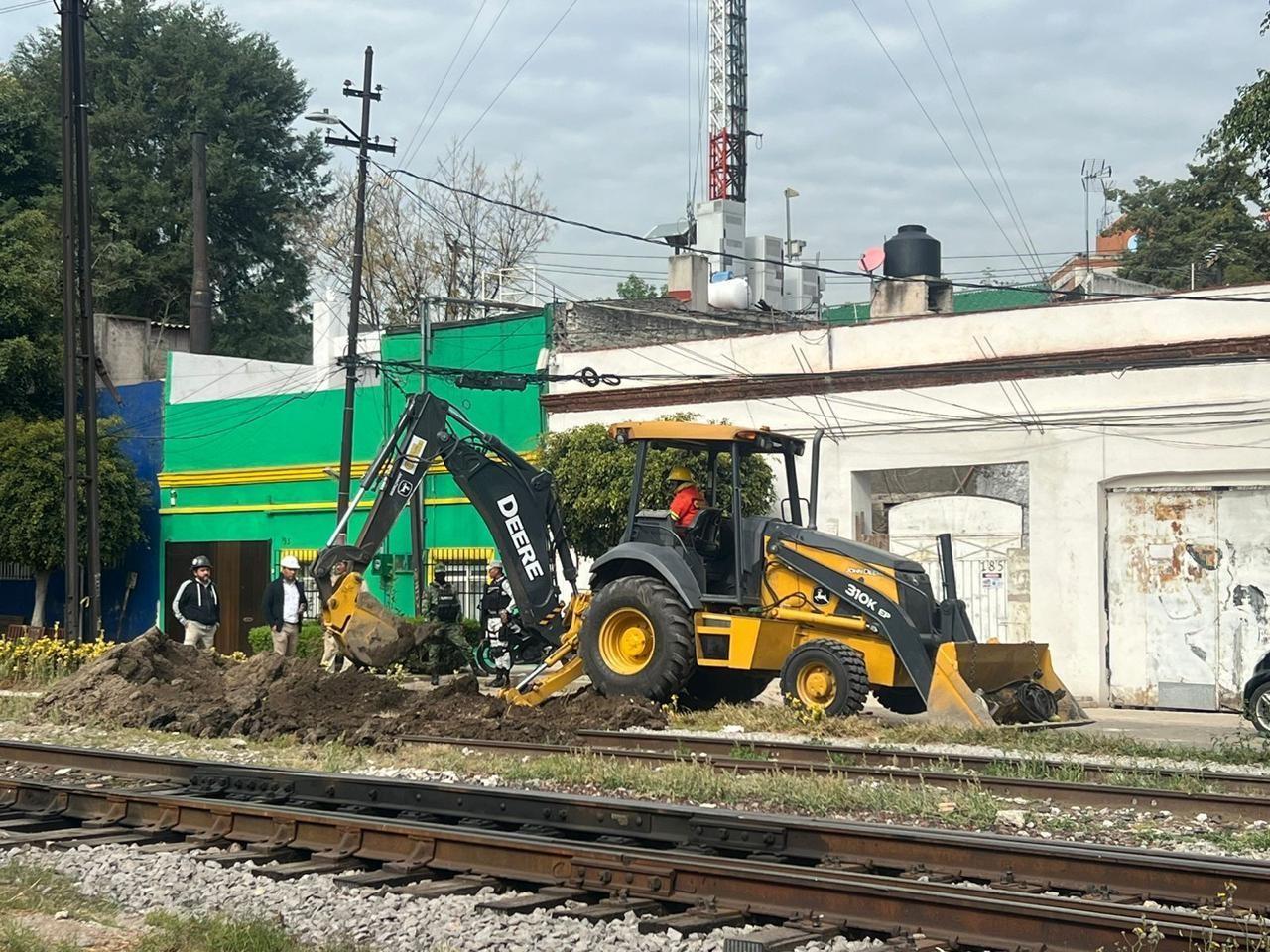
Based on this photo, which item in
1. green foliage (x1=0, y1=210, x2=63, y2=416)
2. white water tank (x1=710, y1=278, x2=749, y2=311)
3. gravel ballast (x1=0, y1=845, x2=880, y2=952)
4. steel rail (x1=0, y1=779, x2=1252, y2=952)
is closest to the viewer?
steel rail (x1=0, y1=779, x2=1252, y2=952)

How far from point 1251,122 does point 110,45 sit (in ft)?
147

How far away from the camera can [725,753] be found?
13266 mm

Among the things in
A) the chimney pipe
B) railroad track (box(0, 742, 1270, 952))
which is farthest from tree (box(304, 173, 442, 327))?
railroad track (box(0, 742, 1270, 952))

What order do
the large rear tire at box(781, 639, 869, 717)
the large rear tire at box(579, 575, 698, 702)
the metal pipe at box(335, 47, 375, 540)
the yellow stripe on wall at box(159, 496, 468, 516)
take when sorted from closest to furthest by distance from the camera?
the large rear tire at box(781, 639, 869, 717), the large rear tire at box(579, 575, 698, 702), the metal pipe at box(335, 47, 375, 540), the yellow stripe on wall at box(159, 496, 468, 516)

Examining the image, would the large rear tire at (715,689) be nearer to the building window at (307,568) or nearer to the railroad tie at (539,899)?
the railroad tie at (539,899)

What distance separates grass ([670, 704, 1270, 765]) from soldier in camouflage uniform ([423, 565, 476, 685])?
230 inches

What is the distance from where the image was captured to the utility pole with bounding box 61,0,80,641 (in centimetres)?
2245

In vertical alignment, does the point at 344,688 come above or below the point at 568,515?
below

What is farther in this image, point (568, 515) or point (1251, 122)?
point (568, 515)

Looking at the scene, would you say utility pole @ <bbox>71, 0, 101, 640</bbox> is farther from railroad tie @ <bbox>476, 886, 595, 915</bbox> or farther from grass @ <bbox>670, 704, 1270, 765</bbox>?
railroad tie @ <bbox>476, 886, 595, 915</bbox>

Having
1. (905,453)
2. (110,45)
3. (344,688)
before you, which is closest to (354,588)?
(344,688)

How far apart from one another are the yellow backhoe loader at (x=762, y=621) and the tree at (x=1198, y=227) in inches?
1397

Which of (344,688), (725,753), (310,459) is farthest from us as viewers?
(310,459)

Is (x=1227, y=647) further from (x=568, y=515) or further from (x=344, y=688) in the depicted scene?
(x=344, y=688)
